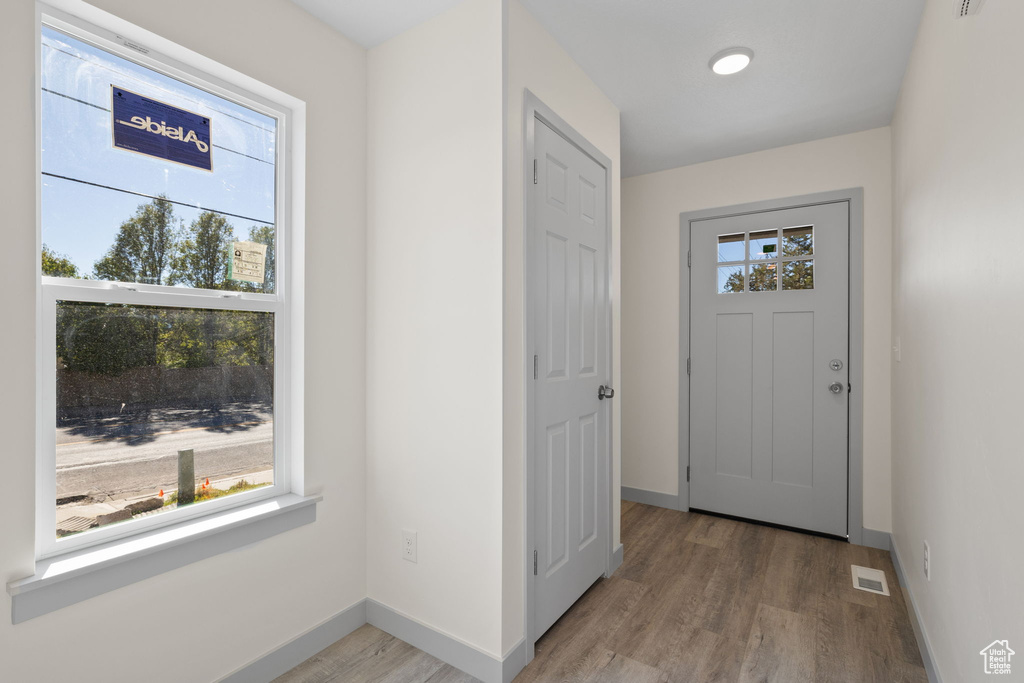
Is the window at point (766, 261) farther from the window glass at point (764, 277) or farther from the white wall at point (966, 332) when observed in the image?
the white wall at point (966, 332)

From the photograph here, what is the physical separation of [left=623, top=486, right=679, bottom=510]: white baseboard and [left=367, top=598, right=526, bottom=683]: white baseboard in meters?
Answer: 2.09

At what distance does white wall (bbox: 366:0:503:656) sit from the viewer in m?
1.79

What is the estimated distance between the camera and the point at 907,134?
233 centimetres

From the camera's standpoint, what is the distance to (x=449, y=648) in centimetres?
189

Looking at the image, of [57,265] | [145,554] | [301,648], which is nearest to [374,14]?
[57,265]

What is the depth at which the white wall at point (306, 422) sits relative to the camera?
1.28 meters

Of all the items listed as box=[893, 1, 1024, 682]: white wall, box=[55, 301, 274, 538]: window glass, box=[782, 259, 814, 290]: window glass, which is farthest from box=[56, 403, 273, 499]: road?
box=[782, 259, 814, 290]: window glass

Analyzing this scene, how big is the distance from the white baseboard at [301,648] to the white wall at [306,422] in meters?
0.03

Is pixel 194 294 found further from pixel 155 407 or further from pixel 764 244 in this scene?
pixel 764 244

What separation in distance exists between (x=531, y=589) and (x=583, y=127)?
2.02 meters

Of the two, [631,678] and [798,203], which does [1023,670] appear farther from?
[798,203]

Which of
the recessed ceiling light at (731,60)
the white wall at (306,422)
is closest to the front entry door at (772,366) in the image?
the recessed ceiling light at (731,60)

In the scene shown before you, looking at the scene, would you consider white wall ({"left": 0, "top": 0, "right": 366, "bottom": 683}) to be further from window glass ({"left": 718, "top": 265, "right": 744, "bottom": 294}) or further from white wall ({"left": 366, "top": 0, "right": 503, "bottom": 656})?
window glass ({"left": 718, "top": 265, "right": 744, "bottom": 294})

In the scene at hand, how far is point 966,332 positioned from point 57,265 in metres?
2.53
